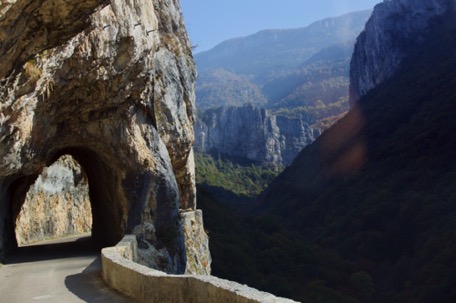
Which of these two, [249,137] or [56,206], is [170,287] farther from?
[249,137]

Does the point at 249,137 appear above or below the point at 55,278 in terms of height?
below

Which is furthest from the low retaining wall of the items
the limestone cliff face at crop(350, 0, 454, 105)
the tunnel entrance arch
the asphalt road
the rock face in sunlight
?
the limestone cliff face at crop(350, 0, 454, 105)

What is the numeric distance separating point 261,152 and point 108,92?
169736mm

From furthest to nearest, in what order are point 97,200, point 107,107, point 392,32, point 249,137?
1. point 249,137
2. point 392,32
3. point 97,200
4. point 107,107

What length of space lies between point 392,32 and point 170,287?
132833mm

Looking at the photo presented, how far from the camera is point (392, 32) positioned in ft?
432

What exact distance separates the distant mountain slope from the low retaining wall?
4444 centimetres

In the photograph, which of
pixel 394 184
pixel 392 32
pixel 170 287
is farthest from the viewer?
pixel 392 32

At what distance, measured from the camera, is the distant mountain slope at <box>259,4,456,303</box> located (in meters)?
62.9

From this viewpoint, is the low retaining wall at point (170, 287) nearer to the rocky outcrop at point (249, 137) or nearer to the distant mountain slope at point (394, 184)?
the distant mountain slope at point (394, 184)

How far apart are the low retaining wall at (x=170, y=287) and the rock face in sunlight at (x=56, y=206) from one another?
68.7 feet

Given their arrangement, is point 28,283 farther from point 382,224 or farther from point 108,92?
point 382,224

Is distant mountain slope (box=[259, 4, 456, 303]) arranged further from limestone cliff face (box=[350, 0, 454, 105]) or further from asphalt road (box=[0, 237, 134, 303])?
asphalt road (box=[0, 237, 134, 303])

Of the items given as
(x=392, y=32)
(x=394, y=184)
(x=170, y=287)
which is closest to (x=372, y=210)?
(x=394, y=184)
